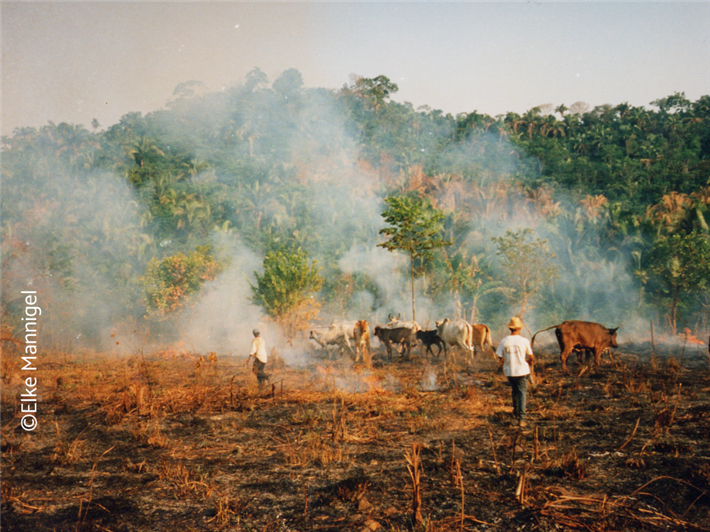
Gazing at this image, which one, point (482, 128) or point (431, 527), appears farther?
point (482, 128)

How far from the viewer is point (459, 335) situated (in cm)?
1560

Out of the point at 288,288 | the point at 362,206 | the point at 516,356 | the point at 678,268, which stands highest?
the point at 362,206

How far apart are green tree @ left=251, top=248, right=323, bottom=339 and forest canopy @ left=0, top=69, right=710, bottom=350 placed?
80 centimetres

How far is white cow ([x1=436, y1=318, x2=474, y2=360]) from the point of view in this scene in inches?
610

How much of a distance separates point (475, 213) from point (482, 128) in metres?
23.4

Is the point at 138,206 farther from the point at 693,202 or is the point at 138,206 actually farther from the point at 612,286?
the point at 693,202

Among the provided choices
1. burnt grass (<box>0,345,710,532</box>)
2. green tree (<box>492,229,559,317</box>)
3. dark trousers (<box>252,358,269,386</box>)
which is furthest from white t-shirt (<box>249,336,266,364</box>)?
green tree (<box>492,229,559,317</box>)

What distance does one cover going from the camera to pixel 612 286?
30.3 m

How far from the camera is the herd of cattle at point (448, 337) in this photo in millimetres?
12984

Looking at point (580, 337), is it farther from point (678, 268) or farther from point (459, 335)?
point (678, 268)

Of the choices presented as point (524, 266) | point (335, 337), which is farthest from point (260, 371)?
point (524, 266)

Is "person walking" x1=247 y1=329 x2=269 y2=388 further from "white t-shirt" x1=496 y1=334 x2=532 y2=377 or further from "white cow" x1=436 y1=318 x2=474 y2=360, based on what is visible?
"white cow" x1=436 y1=318 x2=474 y2=360

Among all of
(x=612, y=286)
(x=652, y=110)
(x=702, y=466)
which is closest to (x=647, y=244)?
(x=612, y=286)

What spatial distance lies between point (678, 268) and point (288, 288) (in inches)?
827
